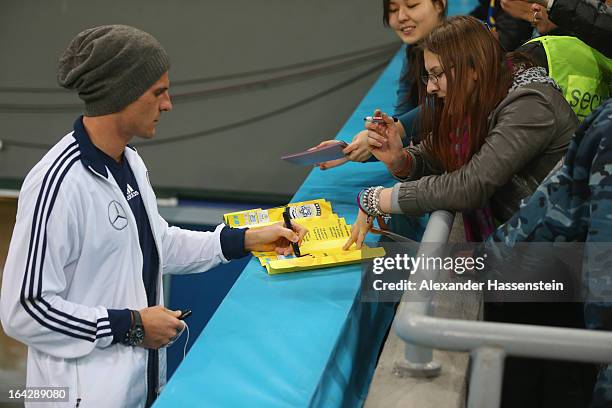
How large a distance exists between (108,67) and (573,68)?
1113 mm

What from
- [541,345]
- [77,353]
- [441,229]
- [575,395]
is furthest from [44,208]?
[575,395]

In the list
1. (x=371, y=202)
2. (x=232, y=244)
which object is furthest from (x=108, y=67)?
(x=371, y=202)

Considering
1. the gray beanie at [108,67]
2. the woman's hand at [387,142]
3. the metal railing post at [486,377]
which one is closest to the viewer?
the metal railing post at [486,377]

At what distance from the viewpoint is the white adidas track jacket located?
1.53 meters

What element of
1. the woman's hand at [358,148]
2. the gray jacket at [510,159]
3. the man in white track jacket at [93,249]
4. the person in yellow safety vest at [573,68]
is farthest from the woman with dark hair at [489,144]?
the man in white track jacket at [93,249]

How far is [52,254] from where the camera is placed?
1533mm

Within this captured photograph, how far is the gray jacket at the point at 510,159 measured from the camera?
1.72 m

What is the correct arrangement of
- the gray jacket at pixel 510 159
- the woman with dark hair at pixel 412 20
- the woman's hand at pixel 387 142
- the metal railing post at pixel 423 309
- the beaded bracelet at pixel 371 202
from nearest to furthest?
the metal railing post at pixel 423 309
the gray jacket at pixel 510 159
the beaded bracelet at pixel 371 202
the woman's hand at pixel 387 142
the woman with dark hair at pixel 412 20

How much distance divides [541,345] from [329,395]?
0.52m

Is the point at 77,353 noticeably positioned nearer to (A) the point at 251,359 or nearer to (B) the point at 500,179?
(A) the point at 251,359

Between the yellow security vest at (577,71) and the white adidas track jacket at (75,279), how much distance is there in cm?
108

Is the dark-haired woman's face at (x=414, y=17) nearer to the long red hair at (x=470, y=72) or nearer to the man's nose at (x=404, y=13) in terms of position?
the man's nose at (x=404, y=13)

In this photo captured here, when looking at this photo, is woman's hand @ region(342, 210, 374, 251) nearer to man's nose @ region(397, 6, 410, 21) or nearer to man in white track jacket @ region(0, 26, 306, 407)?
man in white track jacket @ region(0, 26, 306, 407)

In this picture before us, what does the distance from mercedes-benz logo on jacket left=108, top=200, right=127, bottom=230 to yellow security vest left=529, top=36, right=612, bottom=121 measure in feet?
3.47
